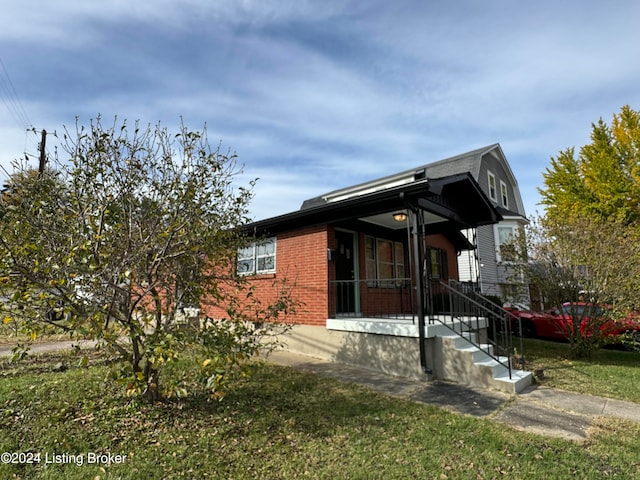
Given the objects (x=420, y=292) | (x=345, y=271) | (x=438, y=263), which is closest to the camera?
(x=420, y=292)

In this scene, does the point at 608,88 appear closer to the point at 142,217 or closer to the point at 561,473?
the point at 561,473

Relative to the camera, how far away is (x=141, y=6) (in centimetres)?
645

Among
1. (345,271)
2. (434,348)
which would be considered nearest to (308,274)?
(345,271)

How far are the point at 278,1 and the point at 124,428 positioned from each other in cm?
737

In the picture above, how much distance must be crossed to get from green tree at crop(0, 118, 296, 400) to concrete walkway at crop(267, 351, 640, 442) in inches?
97.1

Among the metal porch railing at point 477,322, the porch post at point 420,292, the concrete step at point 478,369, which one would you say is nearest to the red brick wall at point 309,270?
the porch post at point 420,292

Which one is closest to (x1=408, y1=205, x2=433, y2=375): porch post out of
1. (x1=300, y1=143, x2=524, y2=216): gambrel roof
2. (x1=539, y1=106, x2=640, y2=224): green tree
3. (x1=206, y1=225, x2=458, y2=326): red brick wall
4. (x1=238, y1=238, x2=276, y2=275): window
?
(x1=206, y1=225, x2=458, y2=326): red brick wall

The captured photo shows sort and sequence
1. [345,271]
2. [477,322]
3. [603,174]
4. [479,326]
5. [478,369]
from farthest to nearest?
1. [603,174]
2. [345,271]
3. [479,326]
4. [477,322]
5. [478,369]

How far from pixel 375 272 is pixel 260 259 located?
3.21m

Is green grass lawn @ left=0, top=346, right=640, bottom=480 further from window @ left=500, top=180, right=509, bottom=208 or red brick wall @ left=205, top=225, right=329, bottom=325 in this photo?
window @ left=500, top=180, right=509, bottom=208

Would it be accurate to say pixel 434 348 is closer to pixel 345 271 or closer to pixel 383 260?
pixel 345 271

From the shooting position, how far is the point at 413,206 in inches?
272

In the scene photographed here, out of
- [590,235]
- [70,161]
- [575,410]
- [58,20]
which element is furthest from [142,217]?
[590,235]

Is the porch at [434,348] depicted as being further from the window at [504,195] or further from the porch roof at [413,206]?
the window at [504,195]
